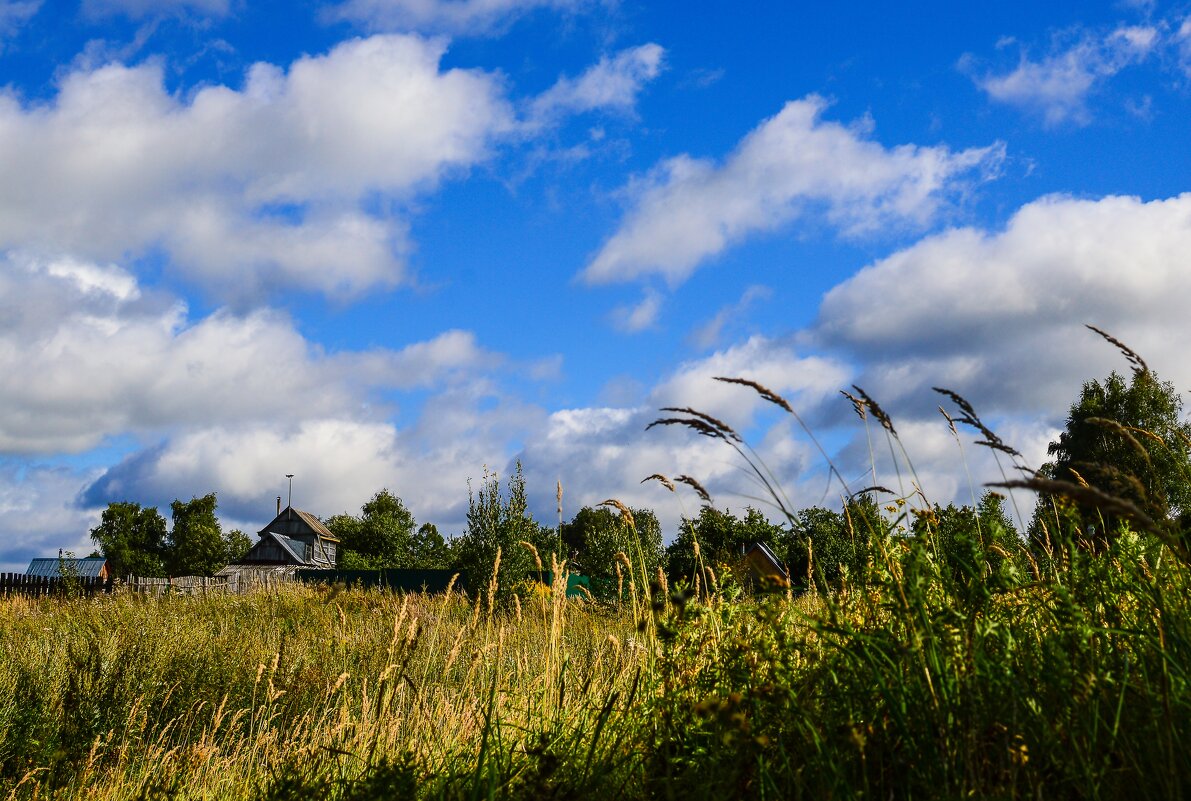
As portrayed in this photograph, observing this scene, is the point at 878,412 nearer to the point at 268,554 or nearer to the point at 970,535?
the point at 970,535

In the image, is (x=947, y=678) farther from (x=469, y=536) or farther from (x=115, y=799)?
(x=469, y=536)

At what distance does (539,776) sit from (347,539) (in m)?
60.2

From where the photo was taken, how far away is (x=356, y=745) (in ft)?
11.2

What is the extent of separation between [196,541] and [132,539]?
4.91 meters

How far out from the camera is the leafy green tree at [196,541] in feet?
163

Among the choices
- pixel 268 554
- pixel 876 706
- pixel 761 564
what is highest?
pixel 268 554

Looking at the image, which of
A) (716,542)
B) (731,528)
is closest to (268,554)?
(716,542)

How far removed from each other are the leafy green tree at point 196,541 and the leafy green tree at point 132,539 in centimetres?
85

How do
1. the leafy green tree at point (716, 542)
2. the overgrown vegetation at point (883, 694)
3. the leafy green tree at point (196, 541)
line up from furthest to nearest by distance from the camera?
the leafy green tree at point (196, 541), the leafy green tree at point (716, 542), the overgrown vegetation at point (883, 694)

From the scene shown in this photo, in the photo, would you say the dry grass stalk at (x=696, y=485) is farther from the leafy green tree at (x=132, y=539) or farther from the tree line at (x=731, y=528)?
the leafy green tree at (x=132, y=539)

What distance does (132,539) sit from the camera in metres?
51.2

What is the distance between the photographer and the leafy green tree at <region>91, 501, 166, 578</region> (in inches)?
1970

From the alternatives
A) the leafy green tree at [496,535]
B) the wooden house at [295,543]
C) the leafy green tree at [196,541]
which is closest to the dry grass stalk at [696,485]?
the leafy green tree at [496,535]

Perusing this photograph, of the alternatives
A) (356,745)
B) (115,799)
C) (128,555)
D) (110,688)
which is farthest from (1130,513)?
(128,555)
